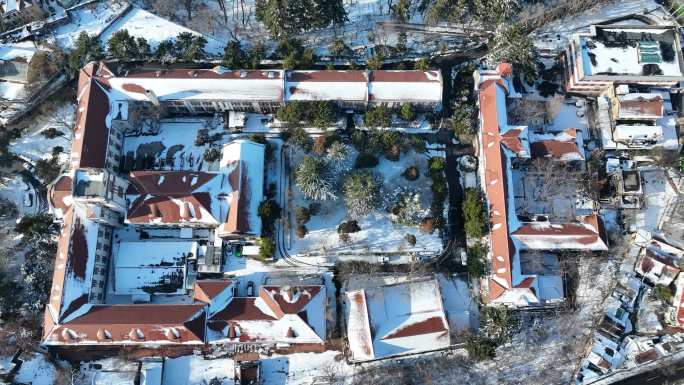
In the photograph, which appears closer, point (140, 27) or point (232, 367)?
point (232, 367)

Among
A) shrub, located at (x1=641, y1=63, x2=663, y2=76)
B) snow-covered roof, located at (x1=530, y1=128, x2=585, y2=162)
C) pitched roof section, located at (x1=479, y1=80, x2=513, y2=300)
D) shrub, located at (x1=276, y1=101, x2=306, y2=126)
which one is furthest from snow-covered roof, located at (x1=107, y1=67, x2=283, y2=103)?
shrub, located at (x1=641, y1=63, x2=663, y2=76)

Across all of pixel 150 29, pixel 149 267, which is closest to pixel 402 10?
pixel 150 29

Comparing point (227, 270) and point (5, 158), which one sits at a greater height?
point (5, 158)

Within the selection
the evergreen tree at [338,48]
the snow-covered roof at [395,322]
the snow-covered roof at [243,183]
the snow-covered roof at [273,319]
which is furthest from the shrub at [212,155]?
the snow-covered roof at [395,322]

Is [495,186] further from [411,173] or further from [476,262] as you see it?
[411,173]

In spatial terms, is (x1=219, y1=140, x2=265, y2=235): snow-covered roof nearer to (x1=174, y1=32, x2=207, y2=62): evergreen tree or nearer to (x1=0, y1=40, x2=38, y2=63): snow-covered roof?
(x1=174, y1=32, x2=207, y2=62): evergreen tree

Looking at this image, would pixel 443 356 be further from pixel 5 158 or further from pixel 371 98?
pixel 5 158

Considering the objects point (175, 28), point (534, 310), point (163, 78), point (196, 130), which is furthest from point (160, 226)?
point (534, 310)
